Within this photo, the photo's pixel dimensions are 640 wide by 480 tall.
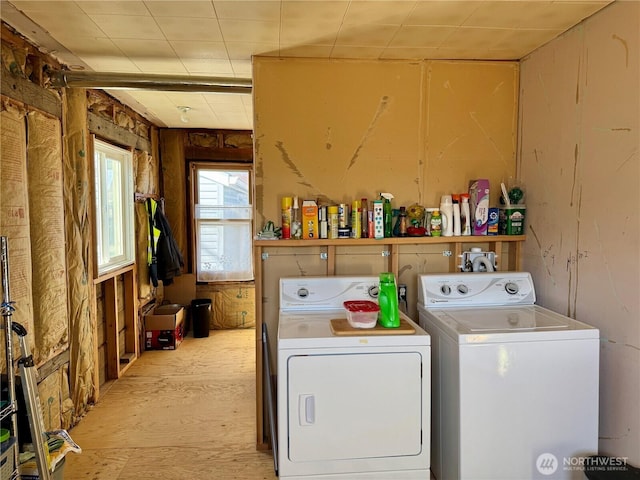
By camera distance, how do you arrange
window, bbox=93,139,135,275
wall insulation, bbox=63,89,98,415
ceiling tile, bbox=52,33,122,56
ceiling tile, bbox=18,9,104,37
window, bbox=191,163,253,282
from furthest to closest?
window, bbox=191,163,253,282 < window, bbox=93,139,135,275 < wall insulation, bbox=63,89,98,415 < ceiling tile, bbox=52,33,122,56 < ceiling tile, bbox=18,9,104,37

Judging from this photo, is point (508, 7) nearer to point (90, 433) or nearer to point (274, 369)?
point (274, 369)

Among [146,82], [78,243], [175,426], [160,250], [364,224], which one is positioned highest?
[146,82]

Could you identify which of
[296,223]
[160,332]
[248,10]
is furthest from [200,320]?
[248,10]

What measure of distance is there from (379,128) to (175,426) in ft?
7.34

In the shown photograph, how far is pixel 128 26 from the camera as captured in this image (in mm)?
1964

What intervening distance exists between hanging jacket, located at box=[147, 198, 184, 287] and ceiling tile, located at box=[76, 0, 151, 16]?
2383mm

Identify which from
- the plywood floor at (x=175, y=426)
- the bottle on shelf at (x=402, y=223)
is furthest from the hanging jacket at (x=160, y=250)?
the bottle on shelf at (x=402, y=223)

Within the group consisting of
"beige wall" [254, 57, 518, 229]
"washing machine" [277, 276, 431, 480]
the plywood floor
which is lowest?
the plywood floor

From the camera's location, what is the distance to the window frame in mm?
3023

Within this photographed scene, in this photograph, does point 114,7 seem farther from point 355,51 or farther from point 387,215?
point 387,215

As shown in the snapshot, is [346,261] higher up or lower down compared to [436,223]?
lower down

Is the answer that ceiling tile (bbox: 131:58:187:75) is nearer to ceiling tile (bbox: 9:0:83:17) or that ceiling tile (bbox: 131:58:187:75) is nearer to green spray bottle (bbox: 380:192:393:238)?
ceiling tile (bbox: 9:0:83:17)

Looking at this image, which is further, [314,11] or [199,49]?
[199,49]

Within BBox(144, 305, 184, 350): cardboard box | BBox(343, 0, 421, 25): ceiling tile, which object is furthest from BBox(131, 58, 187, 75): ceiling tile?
BBox(144, 305, 184, 350): cardboard box
